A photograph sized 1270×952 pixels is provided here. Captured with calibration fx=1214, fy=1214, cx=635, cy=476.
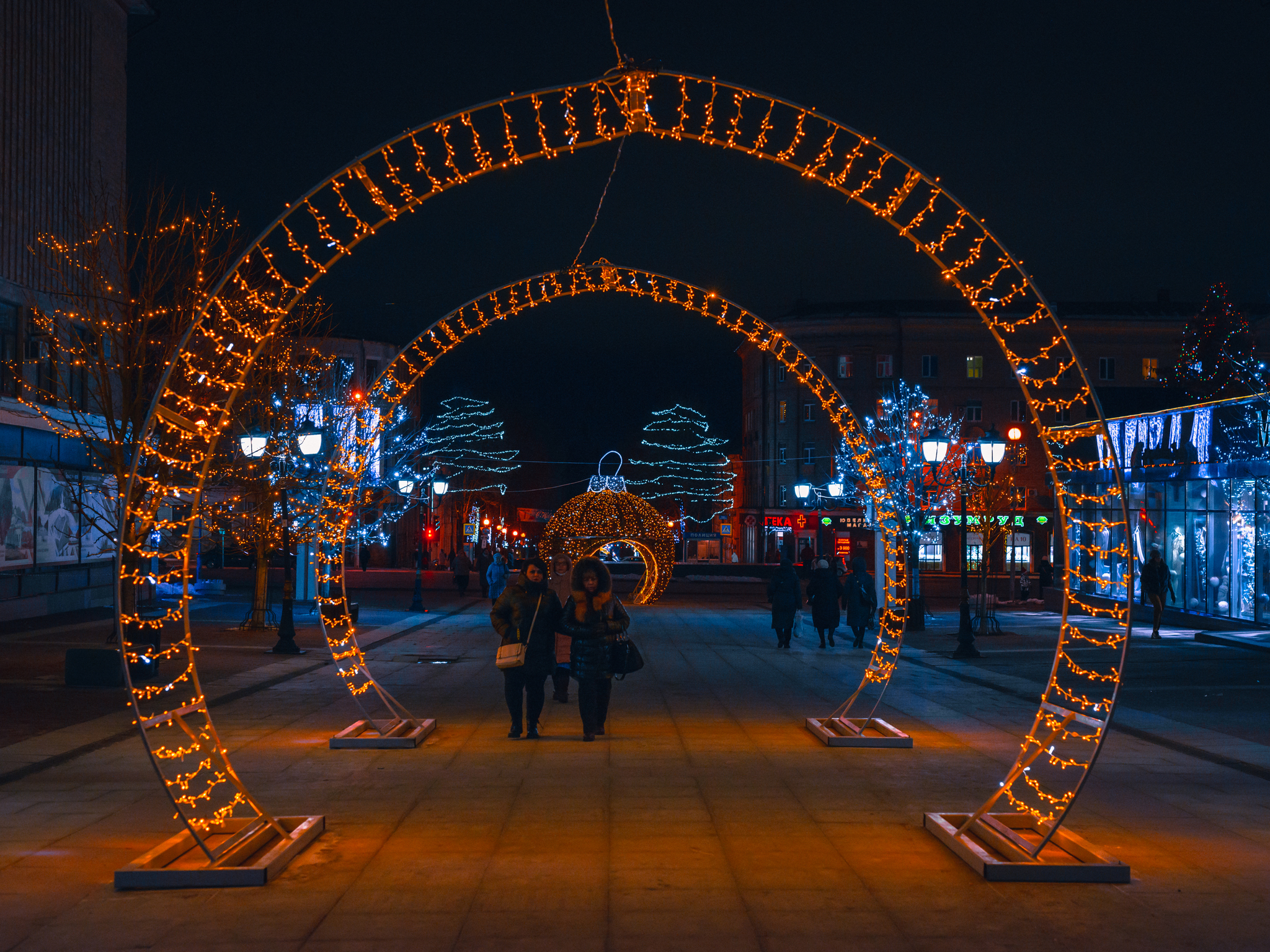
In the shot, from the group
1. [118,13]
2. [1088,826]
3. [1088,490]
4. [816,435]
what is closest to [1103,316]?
[816,435]

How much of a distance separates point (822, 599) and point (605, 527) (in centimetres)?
1168

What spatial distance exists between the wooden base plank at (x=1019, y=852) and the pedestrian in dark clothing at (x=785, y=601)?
1438cm

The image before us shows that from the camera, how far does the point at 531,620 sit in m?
11.5

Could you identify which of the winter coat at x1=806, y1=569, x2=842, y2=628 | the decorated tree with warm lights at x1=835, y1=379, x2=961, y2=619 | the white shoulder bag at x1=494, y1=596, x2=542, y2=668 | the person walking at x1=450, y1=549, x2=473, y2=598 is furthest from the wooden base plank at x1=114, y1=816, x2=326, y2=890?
the person walking at x1=450, y1=549, x2=473, y2=598

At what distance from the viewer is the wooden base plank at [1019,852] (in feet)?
21.8

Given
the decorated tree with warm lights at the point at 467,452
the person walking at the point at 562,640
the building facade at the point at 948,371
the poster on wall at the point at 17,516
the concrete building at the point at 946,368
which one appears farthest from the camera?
the decorated tree with warm lights at the point at 467,452

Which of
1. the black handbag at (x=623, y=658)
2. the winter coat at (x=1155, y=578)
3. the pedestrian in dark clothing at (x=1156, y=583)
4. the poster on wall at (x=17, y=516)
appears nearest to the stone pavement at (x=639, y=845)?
the black handbag at (x=623, y=658)

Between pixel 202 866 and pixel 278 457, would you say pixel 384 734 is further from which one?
pixel 278 457

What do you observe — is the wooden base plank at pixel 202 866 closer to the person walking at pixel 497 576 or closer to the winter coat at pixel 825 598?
the winter coat at pixel 825 598

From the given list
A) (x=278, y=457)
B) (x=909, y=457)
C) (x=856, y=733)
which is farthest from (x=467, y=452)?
(x=856, y=733)

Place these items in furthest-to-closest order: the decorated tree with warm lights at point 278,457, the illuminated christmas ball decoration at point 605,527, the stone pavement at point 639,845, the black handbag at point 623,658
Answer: the illuminated christmas ball decoration at point 605,527 → the decorated tree with warm lights at point 278,457 → the black handbag at point 623,658 → the stone pavement at point 639,845

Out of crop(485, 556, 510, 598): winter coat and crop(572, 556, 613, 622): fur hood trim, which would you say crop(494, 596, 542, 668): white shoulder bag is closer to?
crop(572, 556, 613, 622): fur hood trim

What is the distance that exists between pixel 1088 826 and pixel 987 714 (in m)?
5.94

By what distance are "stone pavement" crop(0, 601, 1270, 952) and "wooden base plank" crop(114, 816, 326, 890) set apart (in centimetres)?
10
